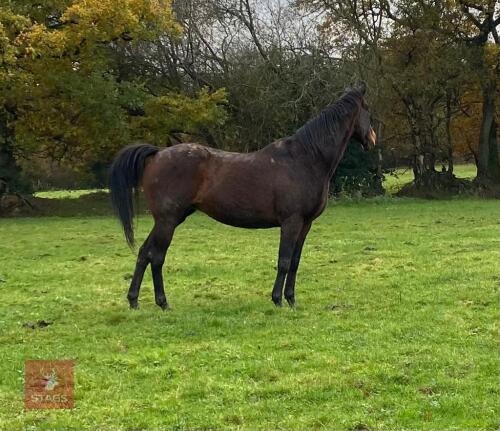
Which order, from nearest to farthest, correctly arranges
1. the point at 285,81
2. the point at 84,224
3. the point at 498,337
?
the point at 498,337
the point at 84,224
the point at 285,81

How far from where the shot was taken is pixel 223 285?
951 centimetres

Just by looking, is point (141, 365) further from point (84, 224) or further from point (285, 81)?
point (285, 81)

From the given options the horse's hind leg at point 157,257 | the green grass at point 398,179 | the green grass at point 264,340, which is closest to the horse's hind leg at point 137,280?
the horse's hind leg at point 157,257

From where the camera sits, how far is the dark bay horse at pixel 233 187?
309 inches

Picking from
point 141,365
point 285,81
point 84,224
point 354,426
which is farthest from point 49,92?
point 354,426

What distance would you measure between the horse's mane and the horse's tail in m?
1.96

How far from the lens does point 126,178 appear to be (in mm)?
8016

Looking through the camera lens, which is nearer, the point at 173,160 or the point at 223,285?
the point at 173,160

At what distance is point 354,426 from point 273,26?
24.8 m

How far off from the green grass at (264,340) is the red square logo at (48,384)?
A: 0.08 m

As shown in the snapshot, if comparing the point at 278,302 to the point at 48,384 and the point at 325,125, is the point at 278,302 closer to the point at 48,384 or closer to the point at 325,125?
the point at 325,125

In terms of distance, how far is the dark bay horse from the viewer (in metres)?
7.86

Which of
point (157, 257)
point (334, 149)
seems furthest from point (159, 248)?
point (334, 149)

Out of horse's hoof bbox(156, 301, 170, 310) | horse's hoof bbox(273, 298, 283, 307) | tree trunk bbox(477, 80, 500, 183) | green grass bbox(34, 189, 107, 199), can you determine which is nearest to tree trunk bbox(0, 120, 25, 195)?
green grass bbox(34, 189, 107, 199)
